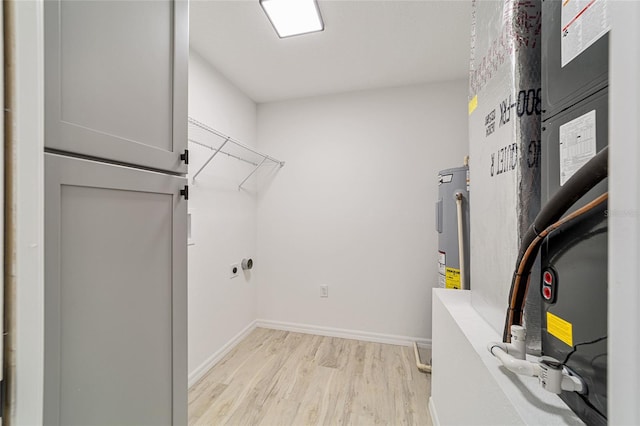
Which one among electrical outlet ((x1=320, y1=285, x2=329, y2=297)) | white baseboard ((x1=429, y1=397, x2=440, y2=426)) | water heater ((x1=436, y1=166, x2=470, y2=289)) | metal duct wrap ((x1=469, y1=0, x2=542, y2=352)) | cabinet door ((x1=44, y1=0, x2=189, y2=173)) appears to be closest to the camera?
cabinet door ((x1=44, y1=0, x2=189, y2=173))

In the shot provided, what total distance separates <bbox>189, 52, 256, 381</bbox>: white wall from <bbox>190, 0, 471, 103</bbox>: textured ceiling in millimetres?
239

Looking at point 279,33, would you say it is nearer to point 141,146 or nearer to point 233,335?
point 141,146

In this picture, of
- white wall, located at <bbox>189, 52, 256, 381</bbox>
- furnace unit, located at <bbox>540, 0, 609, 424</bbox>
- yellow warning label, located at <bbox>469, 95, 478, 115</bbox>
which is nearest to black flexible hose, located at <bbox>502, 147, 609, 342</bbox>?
furnace unit, located at <bbox>540, 0, 609, 424</bbox>

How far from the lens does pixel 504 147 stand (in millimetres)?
945

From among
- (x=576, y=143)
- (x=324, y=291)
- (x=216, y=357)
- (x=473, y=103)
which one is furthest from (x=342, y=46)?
(x=216, y=357)

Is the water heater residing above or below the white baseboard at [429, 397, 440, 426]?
above

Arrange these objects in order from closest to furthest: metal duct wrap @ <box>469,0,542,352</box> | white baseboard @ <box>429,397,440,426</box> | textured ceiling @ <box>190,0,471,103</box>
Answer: metal duct wrap @ <box>469,0,542,352</box>
white baseboard @ <box>429,397,440,426</box>
textured ceiling @ <box>190,0,471,103</box>

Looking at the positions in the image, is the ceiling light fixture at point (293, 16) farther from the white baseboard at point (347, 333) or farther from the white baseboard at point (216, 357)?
the white baseboard at point (347, 333)

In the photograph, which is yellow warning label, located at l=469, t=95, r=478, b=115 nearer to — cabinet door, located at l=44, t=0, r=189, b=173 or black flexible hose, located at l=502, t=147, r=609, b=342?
black flexible hose, located at l=502, t=147, r=609, b=342

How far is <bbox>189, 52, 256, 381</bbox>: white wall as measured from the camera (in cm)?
203

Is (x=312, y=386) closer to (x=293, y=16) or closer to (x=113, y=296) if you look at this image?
(x=113, y=296)

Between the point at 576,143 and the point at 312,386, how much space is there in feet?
6.69
